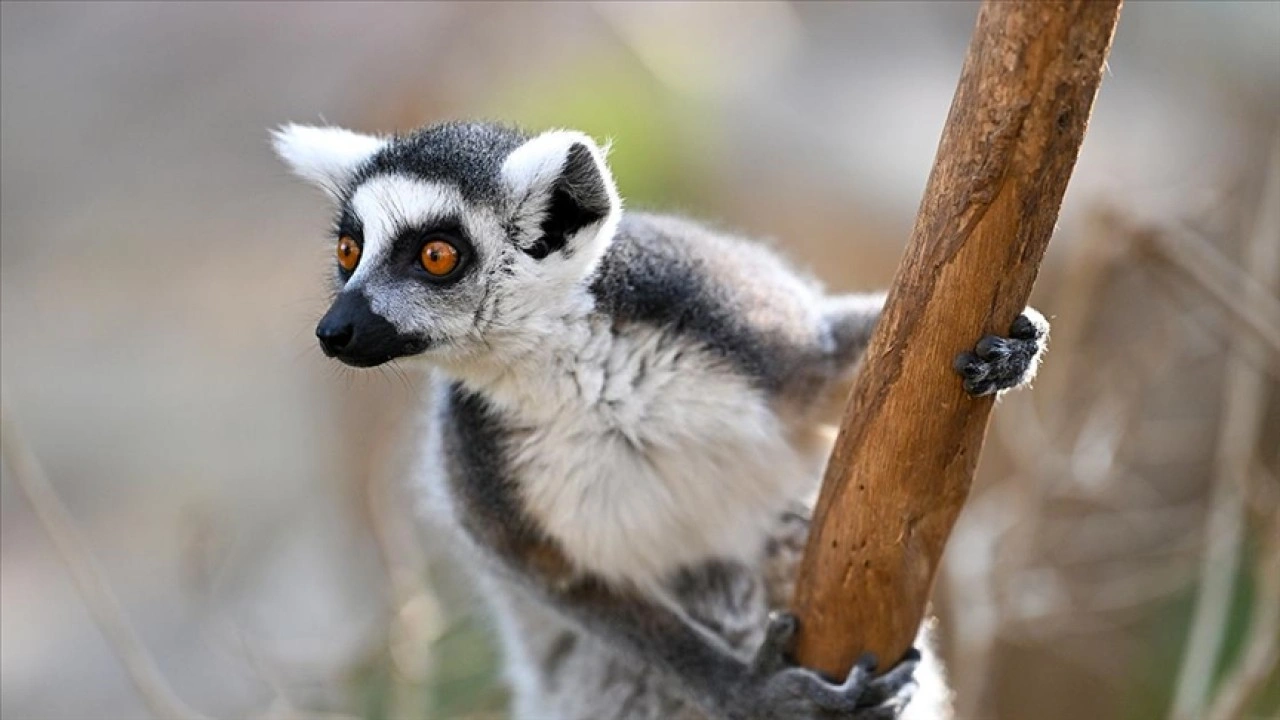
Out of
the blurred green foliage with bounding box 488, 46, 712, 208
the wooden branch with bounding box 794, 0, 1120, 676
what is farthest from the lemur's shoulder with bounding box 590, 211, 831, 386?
the blurred green foliage with bounding box 488, 46, 712, 208

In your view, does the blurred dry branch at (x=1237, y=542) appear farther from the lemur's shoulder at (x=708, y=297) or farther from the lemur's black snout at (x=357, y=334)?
the lemur's black snout at (x=357, y=334)

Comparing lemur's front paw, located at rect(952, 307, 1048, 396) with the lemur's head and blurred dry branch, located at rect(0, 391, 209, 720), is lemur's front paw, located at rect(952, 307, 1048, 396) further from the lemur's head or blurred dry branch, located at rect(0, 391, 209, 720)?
blurred dry branch, located at rect(0, 391, 209, 720)

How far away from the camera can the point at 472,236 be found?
2.71 metres

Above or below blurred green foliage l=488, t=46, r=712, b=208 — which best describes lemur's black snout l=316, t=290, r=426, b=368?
below

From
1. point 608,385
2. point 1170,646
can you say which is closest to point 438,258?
point 608,385

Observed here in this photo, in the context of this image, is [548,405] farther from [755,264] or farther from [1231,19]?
[1231,19]

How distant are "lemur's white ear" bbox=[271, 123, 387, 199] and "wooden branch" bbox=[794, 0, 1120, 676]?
4.06ft

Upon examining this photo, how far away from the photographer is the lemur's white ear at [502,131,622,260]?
2.62 metres

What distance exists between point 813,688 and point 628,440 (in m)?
0.64

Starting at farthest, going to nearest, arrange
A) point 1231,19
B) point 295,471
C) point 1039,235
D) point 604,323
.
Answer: point 295,471, point 1231,19, point 604,323, point 1039,235

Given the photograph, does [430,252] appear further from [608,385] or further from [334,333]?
[608,385]

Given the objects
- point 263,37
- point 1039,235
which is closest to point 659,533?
point 1039,235

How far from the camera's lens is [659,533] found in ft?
9.67

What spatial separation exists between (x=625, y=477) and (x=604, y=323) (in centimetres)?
34
